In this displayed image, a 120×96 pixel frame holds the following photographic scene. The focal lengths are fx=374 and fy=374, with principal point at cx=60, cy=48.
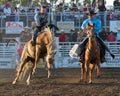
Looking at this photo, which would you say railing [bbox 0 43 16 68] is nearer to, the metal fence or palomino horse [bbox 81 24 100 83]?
the metal fence

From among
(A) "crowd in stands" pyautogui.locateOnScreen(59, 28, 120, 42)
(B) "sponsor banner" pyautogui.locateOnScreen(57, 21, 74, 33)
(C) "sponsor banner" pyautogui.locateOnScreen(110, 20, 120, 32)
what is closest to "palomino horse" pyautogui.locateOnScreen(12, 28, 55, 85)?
(A) "crowd in stands" pyautogui.locateOnScreen(59, 28, 120, 42)

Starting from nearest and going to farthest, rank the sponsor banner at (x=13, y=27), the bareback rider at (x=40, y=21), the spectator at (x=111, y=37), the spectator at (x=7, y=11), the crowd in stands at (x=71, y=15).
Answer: the bareback rider at (x=40, y=21), the spectator at (x=111, y=37), the crowd in stands at (x=71, y=15), the sponsor banner at (x=13, y=27), the spectator at (x=7, y=11)

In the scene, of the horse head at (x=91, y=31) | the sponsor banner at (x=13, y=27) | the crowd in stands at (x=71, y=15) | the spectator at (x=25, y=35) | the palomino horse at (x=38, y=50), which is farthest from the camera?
the sponsor banner at (x=13, y=27)

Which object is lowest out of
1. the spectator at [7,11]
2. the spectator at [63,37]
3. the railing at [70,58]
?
the railing at [70,58]

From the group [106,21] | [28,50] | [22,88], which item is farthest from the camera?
[106,21]

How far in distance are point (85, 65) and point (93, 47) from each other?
26.5 inches

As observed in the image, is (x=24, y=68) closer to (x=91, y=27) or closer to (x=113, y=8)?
(x=91, y=27)

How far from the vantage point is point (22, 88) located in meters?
11.0

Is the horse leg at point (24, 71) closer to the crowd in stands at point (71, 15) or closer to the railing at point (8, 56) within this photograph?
the railing at point (8, 56)

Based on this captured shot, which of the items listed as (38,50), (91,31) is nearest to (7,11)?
(38,50)

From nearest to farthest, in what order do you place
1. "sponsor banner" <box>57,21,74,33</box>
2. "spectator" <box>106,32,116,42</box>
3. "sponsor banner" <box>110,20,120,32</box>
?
"spectator" <box>106,32,116,42</box> < "sponsor banner" <box>110,20,120,32</box> < "sponsor banner" <box>57,21,74,33</box>

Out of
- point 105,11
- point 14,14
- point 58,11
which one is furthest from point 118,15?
point 14,14

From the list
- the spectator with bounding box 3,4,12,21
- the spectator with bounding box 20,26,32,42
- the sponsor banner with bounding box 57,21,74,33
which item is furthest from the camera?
the spectator with bounding box 3,4,12,21

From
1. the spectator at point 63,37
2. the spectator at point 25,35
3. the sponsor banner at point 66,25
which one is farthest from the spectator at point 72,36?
the spectator at point 25,35
